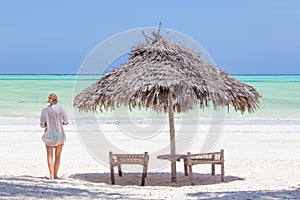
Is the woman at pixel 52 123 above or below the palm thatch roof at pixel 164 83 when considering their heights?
below

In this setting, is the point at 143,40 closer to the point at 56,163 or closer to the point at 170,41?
the point at 170,41

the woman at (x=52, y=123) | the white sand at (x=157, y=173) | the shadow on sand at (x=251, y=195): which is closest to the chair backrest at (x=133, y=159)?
the white sand at (x=157, y=173)

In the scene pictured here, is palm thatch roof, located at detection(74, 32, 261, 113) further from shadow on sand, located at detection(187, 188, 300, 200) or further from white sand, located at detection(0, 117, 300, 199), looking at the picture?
shadow on sand, located at detection(187, 188, 300, 200)

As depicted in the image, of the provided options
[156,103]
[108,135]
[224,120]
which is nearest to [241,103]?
[156,103]

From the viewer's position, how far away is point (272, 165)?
34.4 feet

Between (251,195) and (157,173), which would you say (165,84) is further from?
(157,173)

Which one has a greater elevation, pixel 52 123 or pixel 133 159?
pixel 52 123

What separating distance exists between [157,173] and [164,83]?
2.59 m

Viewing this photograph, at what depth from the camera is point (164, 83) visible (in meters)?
7.98

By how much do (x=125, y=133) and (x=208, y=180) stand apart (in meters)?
9.56

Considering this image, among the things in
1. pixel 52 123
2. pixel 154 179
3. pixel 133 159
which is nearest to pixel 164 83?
pixel 133 159

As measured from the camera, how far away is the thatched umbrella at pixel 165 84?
8.08 m

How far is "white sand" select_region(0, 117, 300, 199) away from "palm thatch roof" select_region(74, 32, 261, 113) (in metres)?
1.24

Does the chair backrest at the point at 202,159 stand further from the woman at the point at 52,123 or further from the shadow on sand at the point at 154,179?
the woman at the point at 52,123
